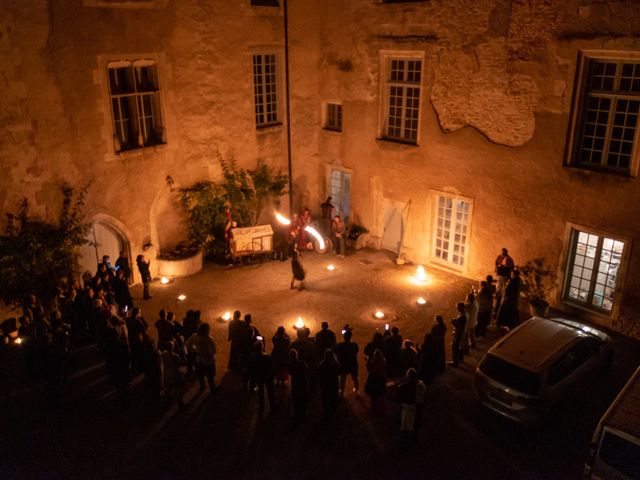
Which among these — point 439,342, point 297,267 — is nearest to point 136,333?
point 297,267

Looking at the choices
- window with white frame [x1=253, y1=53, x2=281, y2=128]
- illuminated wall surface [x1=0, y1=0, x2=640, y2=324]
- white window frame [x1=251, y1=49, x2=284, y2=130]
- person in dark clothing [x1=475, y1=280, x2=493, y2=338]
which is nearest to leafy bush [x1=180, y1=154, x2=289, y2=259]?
illuminated wall surface [x1=0, y1=0, x2=640, y2=324]

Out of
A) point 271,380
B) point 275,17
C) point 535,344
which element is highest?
point 275,17

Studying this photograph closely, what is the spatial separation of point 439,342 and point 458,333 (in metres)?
0.82

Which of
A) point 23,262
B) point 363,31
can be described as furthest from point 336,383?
point 363,31

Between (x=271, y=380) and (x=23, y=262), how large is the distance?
21.0ft

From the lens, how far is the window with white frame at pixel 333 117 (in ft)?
59.8

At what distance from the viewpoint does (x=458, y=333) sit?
438 inches

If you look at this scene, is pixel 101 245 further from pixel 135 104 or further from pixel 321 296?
pixel 321 296

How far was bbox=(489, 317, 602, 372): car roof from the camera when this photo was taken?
30.3ft

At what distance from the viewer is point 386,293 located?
14.9m

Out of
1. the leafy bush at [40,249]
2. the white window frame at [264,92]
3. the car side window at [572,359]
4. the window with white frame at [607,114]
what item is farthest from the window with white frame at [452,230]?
the leafy bush at [40,249]

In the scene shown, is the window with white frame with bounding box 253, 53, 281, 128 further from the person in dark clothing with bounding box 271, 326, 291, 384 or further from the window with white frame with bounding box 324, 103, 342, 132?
the person in dark clothing with bounding box 271, 326, 291, 384

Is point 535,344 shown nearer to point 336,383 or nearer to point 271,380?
point 336,383

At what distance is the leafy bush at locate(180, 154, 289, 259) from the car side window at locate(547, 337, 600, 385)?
33.6ft
